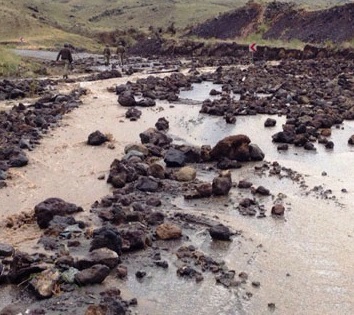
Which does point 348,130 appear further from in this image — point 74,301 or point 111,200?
point 74,301

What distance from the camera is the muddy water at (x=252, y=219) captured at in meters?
9.47

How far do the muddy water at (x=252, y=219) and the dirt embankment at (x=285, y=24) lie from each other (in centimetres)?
3131

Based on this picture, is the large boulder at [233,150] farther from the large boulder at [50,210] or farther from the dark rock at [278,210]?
the large boulder at [50,210]

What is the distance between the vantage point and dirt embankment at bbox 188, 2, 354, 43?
2067 inches

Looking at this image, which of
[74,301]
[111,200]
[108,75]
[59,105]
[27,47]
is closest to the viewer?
[74,301]

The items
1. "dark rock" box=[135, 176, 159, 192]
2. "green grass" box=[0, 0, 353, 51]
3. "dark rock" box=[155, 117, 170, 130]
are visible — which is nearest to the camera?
"dark rock" box=[135, 176, 159, 192]

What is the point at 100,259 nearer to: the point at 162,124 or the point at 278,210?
the point at 278,210

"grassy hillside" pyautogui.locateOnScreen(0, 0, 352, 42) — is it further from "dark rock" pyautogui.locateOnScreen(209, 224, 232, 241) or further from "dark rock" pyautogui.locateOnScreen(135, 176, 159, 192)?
"dark rock" pyautogui.locateOnScreen(209, 224, 232, 241)

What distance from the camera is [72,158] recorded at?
718 inches

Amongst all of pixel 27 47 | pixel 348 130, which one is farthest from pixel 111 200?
pixel 27 47

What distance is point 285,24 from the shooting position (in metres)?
61.0

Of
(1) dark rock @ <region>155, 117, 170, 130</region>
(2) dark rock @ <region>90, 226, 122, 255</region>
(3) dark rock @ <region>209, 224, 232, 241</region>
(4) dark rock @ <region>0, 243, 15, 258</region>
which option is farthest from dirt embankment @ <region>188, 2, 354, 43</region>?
(4) dark rock @ <region>0, 243, 15, 258</region>

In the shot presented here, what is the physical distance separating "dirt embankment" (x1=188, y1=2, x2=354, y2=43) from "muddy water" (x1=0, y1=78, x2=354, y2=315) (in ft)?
103

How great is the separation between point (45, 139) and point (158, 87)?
1432 centimetres
